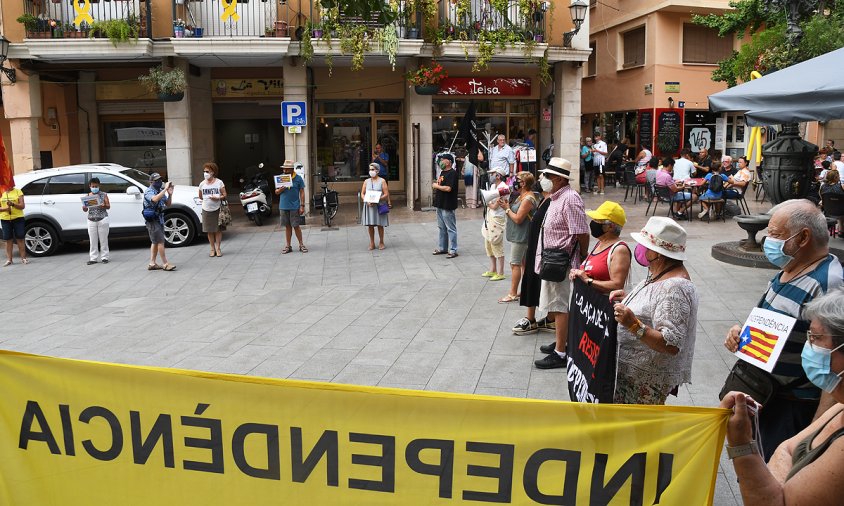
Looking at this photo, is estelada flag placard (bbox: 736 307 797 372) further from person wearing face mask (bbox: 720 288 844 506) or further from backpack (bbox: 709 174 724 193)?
backpack (bbox: 709 174 724 193)

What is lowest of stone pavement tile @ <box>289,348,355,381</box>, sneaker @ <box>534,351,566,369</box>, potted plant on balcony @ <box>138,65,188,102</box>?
stone pavement tile @ <box>289,348,355,381</box>

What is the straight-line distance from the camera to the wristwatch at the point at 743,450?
2.82 metres

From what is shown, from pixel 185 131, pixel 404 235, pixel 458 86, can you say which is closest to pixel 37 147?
pixel 185 131

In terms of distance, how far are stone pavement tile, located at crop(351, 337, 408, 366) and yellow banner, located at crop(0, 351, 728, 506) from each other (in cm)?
396

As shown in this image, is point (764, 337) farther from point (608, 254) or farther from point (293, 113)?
point (293, 113)

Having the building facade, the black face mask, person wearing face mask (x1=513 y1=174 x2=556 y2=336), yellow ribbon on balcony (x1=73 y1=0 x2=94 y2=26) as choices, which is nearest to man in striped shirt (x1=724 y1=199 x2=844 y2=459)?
the black face mask

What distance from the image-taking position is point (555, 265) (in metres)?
7.12

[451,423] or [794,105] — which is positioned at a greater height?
[794,105]

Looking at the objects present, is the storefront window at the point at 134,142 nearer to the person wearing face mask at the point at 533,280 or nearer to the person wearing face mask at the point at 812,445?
the person wearing face mask at the point at 533,280

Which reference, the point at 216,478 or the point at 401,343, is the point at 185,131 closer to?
the point at 401,343

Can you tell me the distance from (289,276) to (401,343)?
4766 mm

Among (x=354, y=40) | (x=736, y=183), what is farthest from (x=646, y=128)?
(x=354, y=40)

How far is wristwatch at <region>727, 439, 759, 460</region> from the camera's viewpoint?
2.82 m

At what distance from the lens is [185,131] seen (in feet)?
64.0
